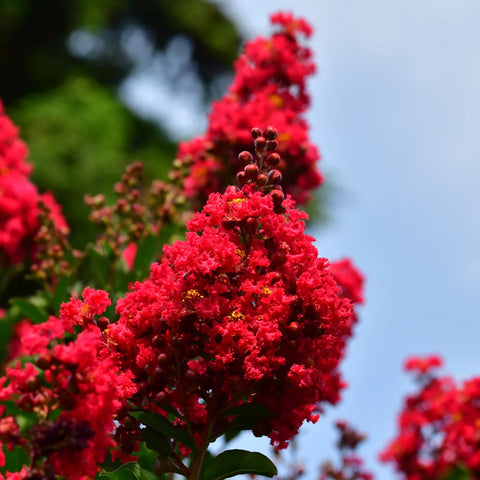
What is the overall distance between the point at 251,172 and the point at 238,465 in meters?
0.79

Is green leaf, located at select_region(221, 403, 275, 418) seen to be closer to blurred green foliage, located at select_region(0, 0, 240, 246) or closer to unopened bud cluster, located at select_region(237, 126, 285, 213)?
unopened bud cluster, located at select_region(237, 126, 285, 213)

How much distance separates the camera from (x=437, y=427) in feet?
13.9

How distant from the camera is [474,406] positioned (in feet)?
13.2

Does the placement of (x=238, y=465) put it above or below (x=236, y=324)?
below

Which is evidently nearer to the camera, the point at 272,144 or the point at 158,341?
the point at 158,341

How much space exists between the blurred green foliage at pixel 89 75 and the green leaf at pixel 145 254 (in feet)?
19.5

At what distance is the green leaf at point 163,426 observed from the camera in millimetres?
1581

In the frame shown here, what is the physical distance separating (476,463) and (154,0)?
42.2ft

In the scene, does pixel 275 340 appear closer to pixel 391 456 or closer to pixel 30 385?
pixel 30 385

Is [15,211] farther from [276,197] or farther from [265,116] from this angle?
[276,197]

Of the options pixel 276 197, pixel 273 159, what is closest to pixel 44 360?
pixel 276 197

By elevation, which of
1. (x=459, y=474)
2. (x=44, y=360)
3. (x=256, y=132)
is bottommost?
(x=44, y=360)

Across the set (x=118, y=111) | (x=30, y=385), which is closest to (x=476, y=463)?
(x=30, y=385)

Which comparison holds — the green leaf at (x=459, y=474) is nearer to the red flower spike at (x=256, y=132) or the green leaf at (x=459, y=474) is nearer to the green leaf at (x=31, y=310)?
the green leaf at (x=31, y=310)
